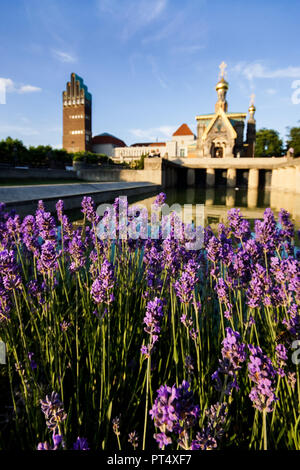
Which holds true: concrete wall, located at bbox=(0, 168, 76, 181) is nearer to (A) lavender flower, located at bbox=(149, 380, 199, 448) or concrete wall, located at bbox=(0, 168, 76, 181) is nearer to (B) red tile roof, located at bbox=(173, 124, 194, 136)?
(A) lavender flower, located at bbox=(149, 380, 199, 448)

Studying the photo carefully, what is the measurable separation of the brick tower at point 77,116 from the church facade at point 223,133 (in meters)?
34.3

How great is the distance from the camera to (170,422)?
100 centimetres

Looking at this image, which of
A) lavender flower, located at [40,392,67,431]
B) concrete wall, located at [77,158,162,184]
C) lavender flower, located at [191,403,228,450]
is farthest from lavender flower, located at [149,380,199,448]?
concrete wall, located at [77,158,162,184]

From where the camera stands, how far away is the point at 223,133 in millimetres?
50531

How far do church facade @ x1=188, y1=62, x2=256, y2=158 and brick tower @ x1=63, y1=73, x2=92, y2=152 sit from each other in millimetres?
34266

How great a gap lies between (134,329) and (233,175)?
45.4m

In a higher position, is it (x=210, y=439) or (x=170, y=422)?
(x=170, y=422)

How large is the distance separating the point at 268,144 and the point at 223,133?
2094cm

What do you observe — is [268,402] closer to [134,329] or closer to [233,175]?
[134,329]

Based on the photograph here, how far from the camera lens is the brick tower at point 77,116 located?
77.6 m

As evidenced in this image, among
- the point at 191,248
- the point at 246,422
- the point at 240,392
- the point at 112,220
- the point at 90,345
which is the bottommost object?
the point at 246,422

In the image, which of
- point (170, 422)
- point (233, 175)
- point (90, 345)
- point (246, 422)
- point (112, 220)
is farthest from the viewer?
point (233, 175)
